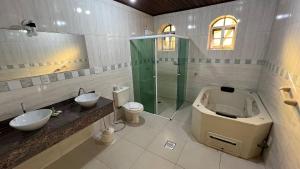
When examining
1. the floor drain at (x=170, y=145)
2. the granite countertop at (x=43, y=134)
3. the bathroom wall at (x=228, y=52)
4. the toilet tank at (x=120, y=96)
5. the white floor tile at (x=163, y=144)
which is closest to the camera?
the granite countertop at (x=43, y=134)

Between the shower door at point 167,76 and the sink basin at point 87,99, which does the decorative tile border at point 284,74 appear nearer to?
the shower door at point 167,76

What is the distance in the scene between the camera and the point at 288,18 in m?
1.60

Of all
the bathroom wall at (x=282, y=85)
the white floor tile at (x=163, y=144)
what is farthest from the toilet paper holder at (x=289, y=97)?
the white floor tile at (x=163, y=144)

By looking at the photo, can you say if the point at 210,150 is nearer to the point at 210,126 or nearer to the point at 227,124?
the point at 210,126

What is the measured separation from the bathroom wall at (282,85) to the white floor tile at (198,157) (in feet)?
1.98

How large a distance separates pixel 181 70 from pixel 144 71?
34.0 inches

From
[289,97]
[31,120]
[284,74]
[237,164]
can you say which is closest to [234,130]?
[237,164]

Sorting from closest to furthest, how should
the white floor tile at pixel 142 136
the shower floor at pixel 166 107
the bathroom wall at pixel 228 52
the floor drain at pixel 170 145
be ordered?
the floor drain at pixel 170 145 < the white floor tile at pixel 142 136 < the bathroom wall at pixel 228 52 < the shower floor at pixel 166 107

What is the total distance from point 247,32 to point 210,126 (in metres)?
1.98

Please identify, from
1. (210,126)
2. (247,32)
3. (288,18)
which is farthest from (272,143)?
(247,32)

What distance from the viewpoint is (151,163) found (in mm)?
1695

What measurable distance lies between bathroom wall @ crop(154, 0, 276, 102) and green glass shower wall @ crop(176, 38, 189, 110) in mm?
163

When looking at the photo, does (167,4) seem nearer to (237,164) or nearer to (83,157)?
(237,164)

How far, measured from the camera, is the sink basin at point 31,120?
3.75ft
